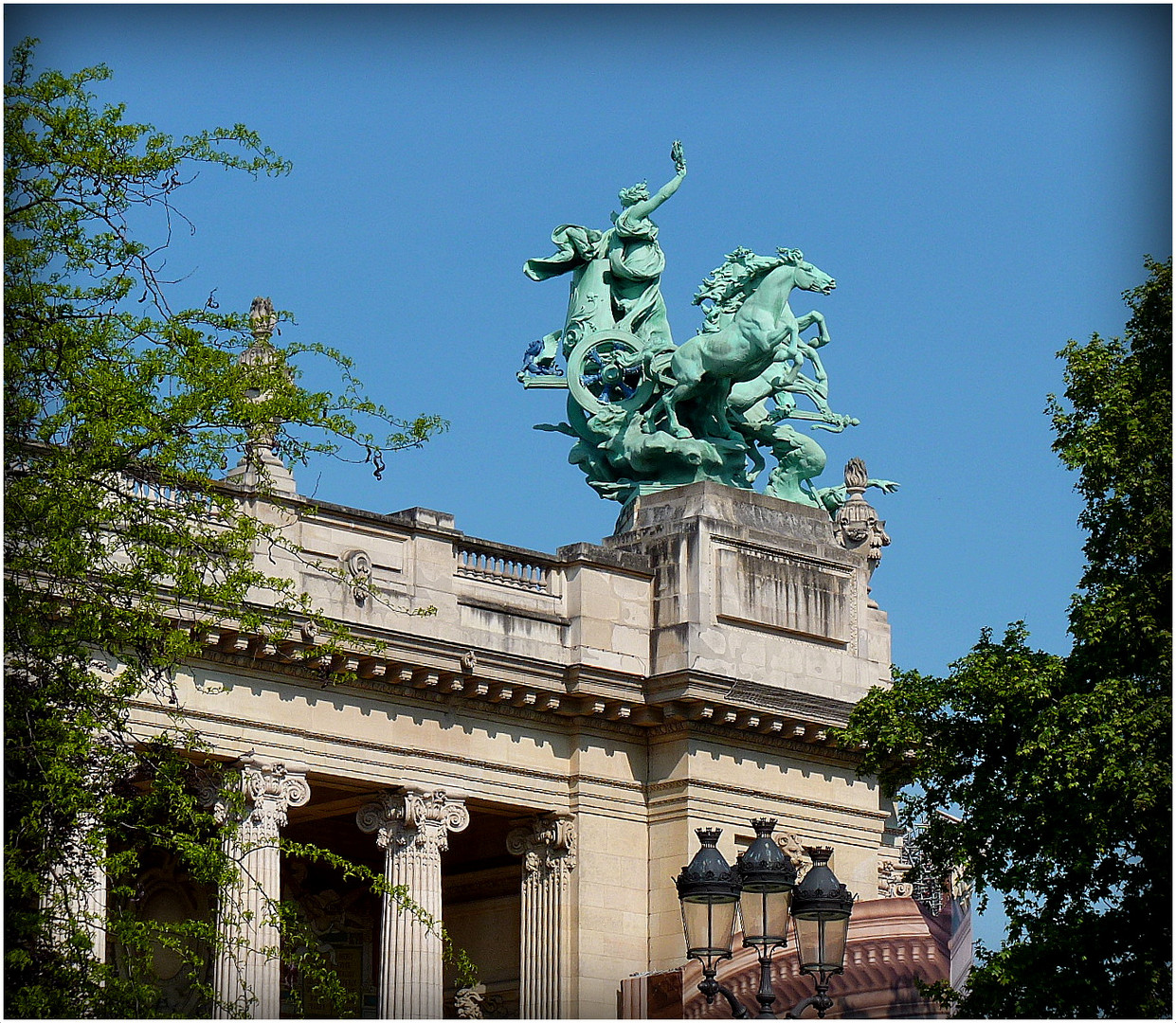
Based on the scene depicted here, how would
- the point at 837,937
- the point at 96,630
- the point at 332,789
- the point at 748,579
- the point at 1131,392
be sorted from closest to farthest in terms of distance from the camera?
the point at 96,630, the point at 837,937, the point at 1131,392, the point at 332,789, the point at 748,579

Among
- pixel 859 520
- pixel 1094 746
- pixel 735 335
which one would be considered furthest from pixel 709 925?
pixel 859 520

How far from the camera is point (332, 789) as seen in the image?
39875 millimetres

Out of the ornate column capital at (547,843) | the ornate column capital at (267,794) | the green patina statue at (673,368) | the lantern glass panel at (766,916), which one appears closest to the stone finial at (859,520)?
the green patina statue at (673,368)

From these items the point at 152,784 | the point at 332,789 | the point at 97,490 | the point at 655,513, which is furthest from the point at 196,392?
the point at 655,513

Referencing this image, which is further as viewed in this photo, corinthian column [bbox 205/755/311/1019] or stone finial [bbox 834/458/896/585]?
stone finial [bbox 834/458/896/585]

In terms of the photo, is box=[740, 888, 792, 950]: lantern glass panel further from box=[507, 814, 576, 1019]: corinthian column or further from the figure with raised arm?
the figure with raised arm

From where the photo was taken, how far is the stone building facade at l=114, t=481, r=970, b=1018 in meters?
37.7

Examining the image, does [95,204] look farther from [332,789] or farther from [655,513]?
[655,513]

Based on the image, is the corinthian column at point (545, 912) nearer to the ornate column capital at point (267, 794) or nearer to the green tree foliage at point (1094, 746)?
the ornate column capital at point (267, 794)

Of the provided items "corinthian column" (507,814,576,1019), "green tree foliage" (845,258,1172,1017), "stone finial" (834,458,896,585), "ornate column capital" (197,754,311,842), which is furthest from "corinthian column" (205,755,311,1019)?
"stone finial" (834,458,896,585)

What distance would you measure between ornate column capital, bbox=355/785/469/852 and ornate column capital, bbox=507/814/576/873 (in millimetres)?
1773

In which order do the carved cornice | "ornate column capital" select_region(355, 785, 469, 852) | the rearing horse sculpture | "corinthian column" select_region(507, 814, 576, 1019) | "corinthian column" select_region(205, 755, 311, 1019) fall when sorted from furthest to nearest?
the rearing horse sculpture, "corinthian column" select_region(507, 814, 576, 1019), "ornate column capital" select_region(355, 785, 469, 852), the carved cornice, "corinthian column" select_region(205, 755, 311, 1019)

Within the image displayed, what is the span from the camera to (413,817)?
129 feet

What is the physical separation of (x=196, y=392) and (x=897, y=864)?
23746 millimetres
